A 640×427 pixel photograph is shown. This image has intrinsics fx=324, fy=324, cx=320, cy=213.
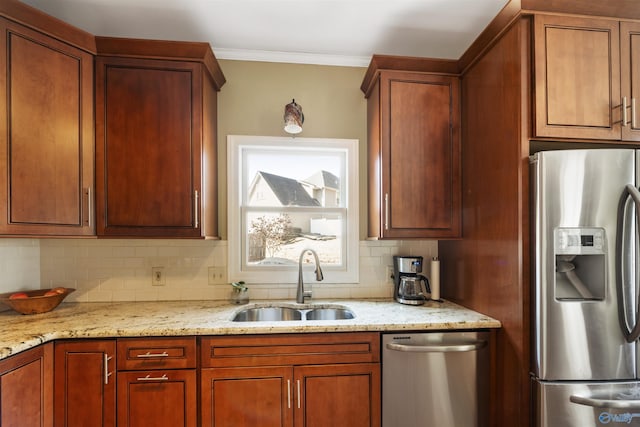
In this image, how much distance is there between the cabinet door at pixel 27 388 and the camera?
1290 mm

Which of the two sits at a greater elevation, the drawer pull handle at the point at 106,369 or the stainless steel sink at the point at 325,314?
the stainless steel sink at the point at 325,314

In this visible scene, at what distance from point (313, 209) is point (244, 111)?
853mm

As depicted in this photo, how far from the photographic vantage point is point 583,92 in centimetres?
154

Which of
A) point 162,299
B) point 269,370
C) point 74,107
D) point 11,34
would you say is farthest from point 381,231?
point 11,34

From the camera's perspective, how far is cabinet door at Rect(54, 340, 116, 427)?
1.50 m

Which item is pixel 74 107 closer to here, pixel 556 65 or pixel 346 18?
pixel 346 18

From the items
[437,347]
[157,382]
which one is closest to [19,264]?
[157,382]

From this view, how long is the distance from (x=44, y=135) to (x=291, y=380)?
Answer: 5.81ft

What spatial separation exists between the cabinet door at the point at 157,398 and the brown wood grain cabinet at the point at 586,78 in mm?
2064

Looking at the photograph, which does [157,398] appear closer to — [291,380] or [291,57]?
[291,380]

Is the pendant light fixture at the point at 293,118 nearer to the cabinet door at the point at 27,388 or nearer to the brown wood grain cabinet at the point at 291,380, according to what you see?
the brown wood grain cabinet at the point at 291,380

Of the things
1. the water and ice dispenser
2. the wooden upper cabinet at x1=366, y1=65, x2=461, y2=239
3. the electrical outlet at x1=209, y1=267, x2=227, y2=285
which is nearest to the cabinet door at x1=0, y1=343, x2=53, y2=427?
the electrical outlet at x1=209, y1=267, x2=227, y2=285

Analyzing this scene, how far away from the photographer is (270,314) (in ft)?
7.04

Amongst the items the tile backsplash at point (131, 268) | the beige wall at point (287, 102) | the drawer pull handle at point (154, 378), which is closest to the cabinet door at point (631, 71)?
the beige wall at point (287, 102)
